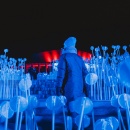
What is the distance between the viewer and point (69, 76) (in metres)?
3.29

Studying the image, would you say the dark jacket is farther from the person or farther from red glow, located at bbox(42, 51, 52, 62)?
red glow, located at bbox(42, 51, 52, 62)

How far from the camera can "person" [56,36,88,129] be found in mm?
3217

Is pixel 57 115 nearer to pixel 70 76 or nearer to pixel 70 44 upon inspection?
pixel 70 76

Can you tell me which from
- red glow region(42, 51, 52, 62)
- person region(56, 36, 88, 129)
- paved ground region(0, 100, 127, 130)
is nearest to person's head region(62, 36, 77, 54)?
person region(56, 36, 88, 129)

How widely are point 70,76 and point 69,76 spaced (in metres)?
0.02

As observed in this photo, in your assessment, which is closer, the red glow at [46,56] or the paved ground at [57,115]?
the paved ground at [57,115]

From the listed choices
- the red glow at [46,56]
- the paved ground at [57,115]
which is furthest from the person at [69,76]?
the red glow at [46,56]

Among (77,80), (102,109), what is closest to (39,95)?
(102,109)

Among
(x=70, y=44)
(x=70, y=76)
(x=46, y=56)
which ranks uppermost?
(x=46, y=56)

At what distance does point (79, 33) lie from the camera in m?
14.0

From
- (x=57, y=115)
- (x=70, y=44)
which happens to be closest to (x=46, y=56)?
(x=57, y=115)

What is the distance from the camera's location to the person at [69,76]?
3217 mm

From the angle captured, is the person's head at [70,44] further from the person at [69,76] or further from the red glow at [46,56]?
the red glow at [46,56]

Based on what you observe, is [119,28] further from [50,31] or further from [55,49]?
[55,49]
